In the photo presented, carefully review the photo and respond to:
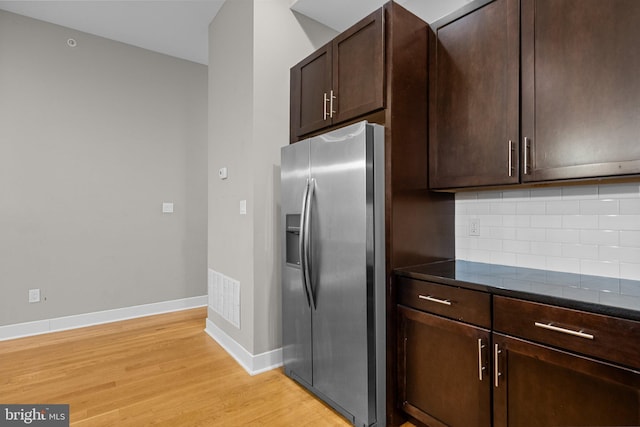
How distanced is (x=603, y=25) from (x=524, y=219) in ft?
3.31

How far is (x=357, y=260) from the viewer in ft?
5.96

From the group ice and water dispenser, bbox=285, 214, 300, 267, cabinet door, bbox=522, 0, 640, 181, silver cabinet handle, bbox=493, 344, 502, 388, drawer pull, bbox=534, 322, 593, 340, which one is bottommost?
silver cabinet handle, bbox=493, 344, 502, 388

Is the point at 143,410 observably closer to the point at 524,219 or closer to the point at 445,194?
the point at 445,194

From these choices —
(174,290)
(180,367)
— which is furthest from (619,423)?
(174,290)

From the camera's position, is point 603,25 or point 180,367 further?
point 180,367

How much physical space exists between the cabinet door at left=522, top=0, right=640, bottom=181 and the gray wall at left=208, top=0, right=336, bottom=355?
Answer: 1722 millimetres

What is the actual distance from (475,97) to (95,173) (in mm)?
3864

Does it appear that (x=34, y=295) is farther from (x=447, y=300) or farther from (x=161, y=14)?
(x=447, y=300)

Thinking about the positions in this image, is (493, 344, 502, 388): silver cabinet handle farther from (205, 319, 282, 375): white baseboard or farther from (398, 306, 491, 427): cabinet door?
(205, 319, 282, 375): white baseboard

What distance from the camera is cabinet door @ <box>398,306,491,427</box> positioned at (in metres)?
1.49

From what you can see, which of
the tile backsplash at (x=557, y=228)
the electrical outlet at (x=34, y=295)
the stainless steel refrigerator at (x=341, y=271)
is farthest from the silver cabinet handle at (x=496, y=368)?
the electrical outlet at (x=34, y=295)

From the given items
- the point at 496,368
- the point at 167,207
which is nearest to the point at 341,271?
the point at 496,368

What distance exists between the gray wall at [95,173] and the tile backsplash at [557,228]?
3439 millimetres

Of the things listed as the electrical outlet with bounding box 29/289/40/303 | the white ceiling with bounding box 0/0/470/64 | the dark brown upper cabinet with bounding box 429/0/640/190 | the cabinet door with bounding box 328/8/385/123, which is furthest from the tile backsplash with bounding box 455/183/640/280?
the electrical outlet with bounding box 29/289/40/303
